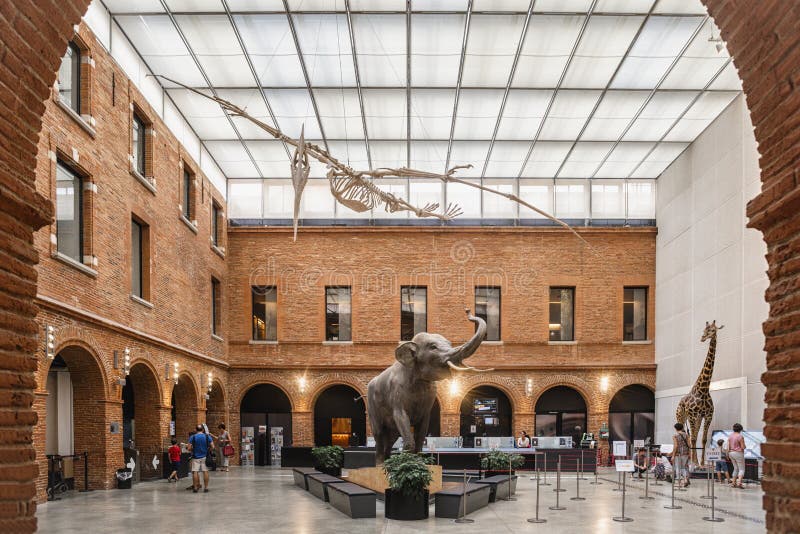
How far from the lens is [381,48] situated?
18594 mm

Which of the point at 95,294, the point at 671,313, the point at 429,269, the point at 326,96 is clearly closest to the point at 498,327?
the point at 429,269

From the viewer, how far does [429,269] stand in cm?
2875

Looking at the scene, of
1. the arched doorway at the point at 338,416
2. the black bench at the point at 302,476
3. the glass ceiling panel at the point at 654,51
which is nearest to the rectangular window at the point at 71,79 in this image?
the black bench at the point at 302,476

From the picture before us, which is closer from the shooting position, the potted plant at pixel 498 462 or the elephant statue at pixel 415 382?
the elephant statue at pixel 415 382

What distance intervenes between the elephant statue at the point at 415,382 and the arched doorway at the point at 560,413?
14994mm

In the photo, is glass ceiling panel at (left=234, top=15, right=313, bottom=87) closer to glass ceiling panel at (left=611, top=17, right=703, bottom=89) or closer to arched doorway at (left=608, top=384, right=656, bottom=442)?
glass ceiling panel at (left=611, top=17, right=703, bottom=89)

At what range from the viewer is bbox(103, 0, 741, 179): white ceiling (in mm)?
17172

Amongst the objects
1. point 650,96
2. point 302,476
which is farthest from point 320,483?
point 650,96

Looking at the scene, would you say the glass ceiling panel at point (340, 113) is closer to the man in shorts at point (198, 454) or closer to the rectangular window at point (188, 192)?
the rectangular window at point (188, 192)

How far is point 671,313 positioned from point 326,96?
46.7 ft

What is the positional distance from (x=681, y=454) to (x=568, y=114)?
10316 mm

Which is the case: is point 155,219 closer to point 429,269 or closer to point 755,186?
point 429,269

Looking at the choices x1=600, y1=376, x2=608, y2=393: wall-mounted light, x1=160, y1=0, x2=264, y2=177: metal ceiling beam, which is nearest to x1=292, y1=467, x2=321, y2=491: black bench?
x1=160, y1=0, x2=264, y2=177: metal ceiling beam

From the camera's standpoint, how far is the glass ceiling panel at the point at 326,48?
17.3 meters
